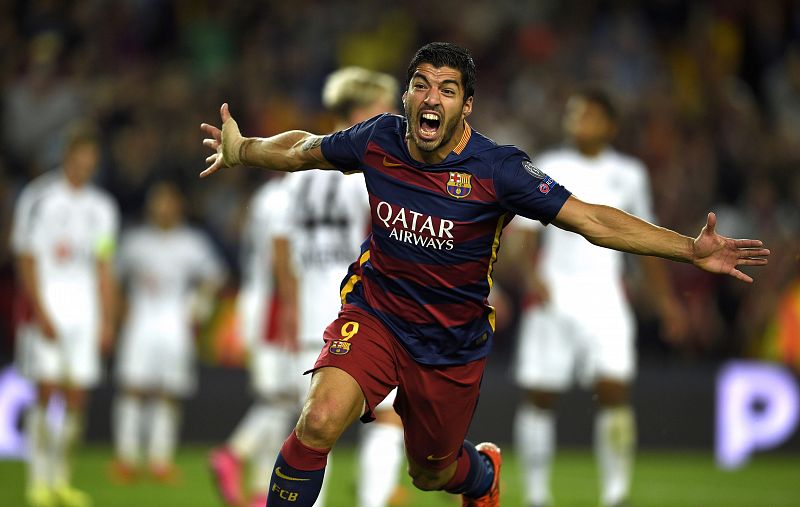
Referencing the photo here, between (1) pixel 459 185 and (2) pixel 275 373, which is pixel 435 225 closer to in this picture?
(1) pixel 459 185

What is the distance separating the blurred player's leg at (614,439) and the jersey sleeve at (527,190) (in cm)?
369

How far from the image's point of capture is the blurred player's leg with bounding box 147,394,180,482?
1184 centimetres

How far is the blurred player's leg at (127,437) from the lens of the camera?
11.8 meters

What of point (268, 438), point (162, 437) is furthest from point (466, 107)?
point (162, 437)

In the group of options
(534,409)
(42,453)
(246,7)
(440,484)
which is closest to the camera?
(440,484)

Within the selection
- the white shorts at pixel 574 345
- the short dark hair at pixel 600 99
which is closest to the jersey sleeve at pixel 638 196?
the short dark hair at pixel 600 99

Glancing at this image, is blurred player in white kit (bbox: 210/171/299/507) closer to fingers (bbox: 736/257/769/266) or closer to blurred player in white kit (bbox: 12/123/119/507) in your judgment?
blurred player in white kit (bbox: 12/123/119/507)

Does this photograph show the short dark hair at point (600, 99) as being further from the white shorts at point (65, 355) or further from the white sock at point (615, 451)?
Answer: the white shorts at point (65, 355)

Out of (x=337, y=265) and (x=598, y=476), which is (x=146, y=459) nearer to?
(x=598, y=476)

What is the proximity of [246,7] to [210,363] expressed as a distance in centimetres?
493

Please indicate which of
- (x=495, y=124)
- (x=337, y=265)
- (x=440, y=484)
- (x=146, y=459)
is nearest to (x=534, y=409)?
(x=337, y=265)

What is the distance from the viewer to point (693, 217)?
14.4 metres

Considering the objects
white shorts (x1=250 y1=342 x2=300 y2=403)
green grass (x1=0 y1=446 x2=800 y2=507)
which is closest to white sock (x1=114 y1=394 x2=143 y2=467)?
green grass (x1=0 y1=446 x2=800 y2=507)

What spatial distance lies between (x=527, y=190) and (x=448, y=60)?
0.63 metres
